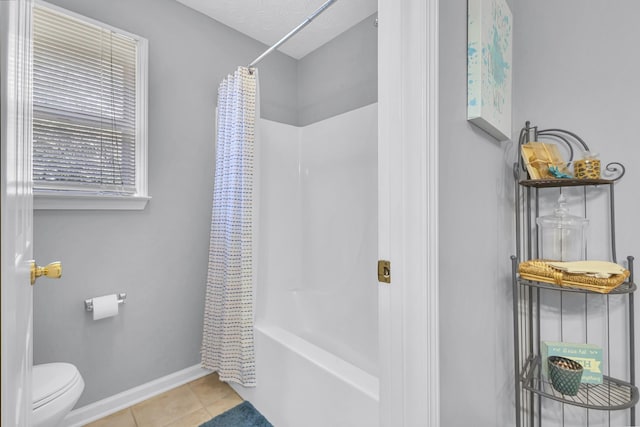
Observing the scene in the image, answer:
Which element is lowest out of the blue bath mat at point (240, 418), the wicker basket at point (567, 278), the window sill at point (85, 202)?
the blue bath mat at point (240, 418)

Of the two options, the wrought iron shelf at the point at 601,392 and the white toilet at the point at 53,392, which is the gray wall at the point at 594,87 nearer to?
the wrought iron shelf at the point at 601,392

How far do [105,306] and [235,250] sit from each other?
0.71 metres

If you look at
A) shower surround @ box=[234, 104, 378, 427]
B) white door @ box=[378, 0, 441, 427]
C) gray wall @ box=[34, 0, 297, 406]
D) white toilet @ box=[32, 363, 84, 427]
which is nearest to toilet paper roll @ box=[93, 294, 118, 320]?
gray wall @ box=[34, 0, 297, 406]

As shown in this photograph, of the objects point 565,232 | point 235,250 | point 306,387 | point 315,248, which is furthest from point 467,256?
point 315,248

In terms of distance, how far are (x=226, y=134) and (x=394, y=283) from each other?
4.77 feet

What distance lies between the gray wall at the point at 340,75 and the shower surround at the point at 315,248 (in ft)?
0.65

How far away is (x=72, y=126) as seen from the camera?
1557 mm

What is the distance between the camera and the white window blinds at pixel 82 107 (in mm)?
1460

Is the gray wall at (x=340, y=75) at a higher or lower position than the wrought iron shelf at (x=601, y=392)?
higher

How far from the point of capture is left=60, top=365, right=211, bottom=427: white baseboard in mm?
1542

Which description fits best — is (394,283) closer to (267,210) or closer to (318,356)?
(318,356)

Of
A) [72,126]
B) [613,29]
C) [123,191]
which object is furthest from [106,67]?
[613,29]

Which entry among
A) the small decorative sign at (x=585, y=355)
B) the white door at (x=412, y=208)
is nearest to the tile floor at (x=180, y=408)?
the white door at (x=412, y=208)

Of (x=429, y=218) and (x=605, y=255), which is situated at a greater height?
(x=429, y=218)
